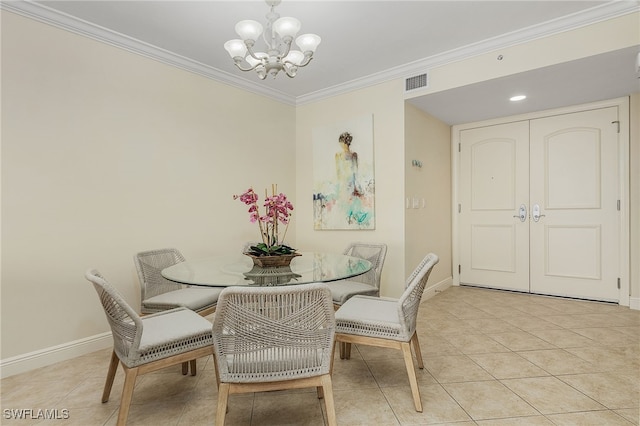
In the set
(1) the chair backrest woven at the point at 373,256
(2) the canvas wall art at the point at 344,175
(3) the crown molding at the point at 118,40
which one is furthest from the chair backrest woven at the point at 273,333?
(3) the crown molding at the point at 118,40

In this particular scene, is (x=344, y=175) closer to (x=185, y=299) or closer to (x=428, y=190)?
(x=428, y=190)

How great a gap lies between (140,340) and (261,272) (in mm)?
710

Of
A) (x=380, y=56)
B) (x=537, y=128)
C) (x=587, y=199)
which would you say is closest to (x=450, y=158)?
(x=537, y=128)

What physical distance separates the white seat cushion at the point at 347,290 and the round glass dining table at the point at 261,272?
0.96ft

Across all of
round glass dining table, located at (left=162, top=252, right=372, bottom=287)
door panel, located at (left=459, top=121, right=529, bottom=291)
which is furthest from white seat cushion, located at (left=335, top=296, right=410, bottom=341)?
door panel, located at (left=459, top=121, right=529, bottom=291)

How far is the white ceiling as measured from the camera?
253 cm

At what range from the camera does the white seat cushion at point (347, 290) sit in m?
2.58

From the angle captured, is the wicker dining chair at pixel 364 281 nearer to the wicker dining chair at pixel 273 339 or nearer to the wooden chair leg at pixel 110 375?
the wicker dining chair at pixel 273 339

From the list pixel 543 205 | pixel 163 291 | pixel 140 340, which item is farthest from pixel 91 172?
pixel 543 205

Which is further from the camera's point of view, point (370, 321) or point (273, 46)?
point (273, 46)

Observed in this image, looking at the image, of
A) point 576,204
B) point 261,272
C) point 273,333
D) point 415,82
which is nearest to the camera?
point 273,333

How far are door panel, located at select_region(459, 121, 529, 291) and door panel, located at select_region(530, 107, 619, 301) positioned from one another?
0.13 meters

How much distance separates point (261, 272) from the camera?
2037mm

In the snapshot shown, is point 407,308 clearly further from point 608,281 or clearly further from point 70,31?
point 608,281
